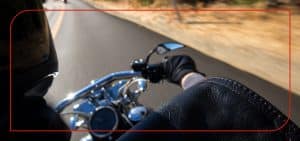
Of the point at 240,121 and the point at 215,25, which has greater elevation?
the point at 240,121

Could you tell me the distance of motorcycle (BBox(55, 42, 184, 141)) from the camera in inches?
125

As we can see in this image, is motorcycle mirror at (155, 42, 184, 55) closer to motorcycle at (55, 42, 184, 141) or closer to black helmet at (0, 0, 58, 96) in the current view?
motorcycle at (55, 42, 184, 141)

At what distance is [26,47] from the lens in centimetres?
226

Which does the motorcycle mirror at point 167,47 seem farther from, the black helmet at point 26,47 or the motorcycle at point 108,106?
the black helmet at point 26,47

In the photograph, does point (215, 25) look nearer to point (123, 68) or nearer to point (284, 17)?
point (284, 17)

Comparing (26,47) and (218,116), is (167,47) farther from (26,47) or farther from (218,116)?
(218,116)

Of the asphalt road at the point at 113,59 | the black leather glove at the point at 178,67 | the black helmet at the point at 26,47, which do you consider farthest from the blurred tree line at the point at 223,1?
the black helmet at the point at 26,47

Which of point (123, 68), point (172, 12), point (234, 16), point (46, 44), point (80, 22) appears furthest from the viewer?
point (80, 22)

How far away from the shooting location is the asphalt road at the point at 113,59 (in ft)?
23.8

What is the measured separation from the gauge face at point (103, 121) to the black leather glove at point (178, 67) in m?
0.67

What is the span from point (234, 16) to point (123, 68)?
6041 mm

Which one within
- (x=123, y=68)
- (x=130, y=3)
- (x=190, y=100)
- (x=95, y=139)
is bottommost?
(x=130, y=3)

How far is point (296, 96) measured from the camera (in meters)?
7.46

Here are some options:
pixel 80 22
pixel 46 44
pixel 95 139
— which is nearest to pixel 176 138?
pixel 46 44
